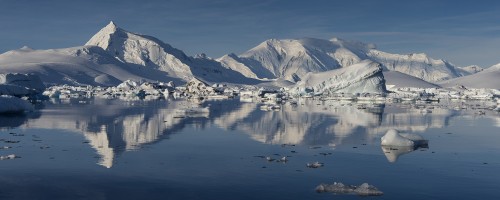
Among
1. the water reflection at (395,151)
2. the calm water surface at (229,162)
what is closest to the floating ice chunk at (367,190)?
the calm water surface at (229,162)

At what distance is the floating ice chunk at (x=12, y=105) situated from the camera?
181 feet

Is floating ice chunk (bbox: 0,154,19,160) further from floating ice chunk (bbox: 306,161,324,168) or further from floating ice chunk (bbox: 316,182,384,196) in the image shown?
floating ice chunk (bbox: 316,182,384,196)

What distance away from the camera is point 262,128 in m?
48.0

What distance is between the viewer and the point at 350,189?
71.3ft

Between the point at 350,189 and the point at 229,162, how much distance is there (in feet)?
28.4

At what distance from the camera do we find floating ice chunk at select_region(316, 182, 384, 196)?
70.2ft

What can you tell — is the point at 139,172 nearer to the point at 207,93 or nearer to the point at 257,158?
the point at 257,158

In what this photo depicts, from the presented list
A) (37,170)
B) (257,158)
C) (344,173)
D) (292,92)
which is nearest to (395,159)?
(344,173)

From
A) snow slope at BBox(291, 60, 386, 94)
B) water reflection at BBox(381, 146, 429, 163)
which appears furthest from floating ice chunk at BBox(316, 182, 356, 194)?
snow slope at BBox(291, 60, 386, 94)

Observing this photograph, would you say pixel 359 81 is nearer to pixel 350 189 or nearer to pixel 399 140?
pixel 399 140

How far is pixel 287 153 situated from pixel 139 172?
10241 mm

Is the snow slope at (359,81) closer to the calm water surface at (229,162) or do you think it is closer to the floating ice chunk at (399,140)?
the calm water surface at (229,162)

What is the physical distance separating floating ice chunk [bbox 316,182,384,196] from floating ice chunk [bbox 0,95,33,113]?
142ft

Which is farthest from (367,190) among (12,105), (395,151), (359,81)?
(359,81)
